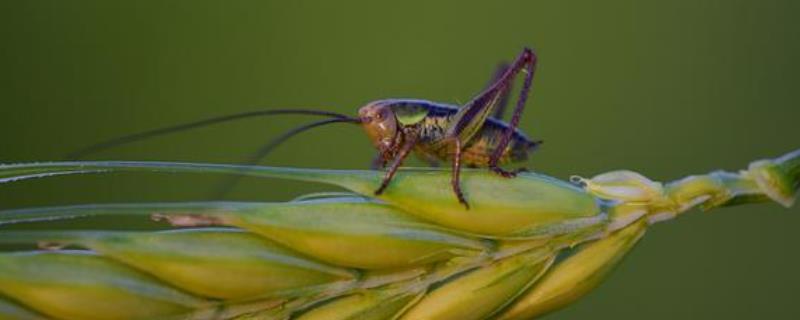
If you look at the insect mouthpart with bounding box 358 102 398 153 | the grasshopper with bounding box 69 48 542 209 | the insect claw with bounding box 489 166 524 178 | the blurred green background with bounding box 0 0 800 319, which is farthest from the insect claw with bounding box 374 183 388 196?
the blurred green background with bounding box 0 0 800 319

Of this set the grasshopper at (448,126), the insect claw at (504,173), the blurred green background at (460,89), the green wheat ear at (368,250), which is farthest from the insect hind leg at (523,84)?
the blurred green background at (460,89)

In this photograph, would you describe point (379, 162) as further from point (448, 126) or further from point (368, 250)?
point (368, 250)

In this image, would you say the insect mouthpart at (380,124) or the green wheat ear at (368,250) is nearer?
the green wheat ear at (368,250)

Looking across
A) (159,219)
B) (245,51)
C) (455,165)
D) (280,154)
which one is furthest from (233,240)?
(245,51)

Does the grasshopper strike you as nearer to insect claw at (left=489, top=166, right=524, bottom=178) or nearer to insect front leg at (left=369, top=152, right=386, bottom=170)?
insect front leg at (left=369, top=152, right=386, bottom=170)

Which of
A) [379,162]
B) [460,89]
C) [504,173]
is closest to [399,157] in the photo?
[504,173]

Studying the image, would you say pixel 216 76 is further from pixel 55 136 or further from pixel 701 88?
pixel 701 88

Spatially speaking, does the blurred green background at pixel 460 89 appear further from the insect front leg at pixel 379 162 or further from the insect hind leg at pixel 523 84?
the insect hind leg at pixel 523 84
